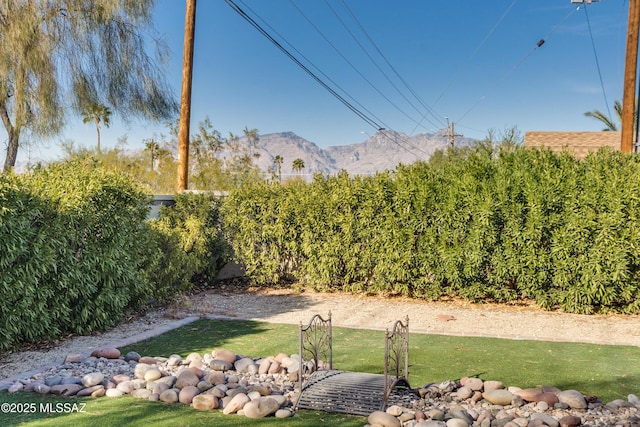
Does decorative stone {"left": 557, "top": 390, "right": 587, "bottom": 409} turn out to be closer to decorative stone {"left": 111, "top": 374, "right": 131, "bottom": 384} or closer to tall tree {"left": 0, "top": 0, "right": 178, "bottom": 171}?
decorative stone {"left": 111, "top": 374, "right": 131, "bottom": 384}

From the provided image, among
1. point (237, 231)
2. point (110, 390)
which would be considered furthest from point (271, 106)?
point (110, 390)

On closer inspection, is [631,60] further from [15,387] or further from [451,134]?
[451,134]

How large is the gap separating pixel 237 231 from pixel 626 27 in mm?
9822

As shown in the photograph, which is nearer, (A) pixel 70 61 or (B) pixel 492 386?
(B) pixel 492 386

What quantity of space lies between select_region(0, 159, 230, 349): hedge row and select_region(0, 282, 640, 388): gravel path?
1.04 ft

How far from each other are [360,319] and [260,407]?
14.3ft

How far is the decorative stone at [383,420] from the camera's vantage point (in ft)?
11.9

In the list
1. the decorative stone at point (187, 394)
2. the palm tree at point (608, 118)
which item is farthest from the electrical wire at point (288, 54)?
the palm tree at point (608, 118)

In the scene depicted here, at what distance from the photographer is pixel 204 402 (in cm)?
407

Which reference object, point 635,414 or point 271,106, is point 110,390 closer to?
point 635,414

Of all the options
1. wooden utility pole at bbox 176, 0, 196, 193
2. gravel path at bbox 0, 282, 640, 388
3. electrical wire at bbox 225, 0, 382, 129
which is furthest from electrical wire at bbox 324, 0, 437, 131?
gravel path at bbox 0, 282, 640, 388

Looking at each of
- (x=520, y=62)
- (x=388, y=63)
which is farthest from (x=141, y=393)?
(x=388, y=63)

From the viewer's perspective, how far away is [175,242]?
9.23m

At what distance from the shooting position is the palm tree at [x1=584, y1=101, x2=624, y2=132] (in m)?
31.3
